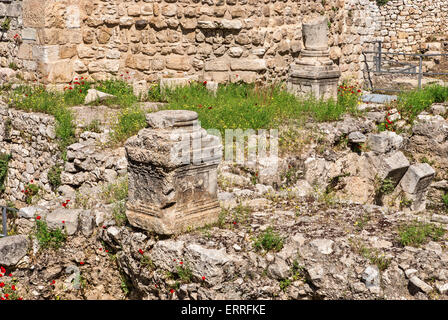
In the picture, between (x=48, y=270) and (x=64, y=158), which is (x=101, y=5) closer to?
(x=64, y=158)

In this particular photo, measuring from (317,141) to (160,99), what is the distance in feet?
9.65

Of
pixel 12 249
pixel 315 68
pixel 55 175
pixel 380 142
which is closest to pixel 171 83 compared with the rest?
pixel 315 68

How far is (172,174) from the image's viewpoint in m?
5.86

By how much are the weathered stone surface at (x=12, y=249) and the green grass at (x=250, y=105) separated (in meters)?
3.16

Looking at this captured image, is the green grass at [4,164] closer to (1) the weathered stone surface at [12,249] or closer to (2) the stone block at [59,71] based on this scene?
(2) the stone block at [59,71]

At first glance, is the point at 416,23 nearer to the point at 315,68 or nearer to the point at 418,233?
the point at 315,68

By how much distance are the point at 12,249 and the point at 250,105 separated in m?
4.39

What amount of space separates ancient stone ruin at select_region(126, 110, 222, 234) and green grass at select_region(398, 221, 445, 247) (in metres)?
1.81

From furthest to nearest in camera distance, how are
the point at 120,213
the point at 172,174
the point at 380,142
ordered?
the point at 380,142 < the point at 120,213 < the point at 172,174

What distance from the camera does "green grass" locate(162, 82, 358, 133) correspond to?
909cm

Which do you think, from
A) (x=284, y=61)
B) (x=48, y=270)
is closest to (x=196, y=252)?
(x=48, y=270)

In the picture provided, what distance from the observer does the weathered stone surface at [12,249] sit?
6428 mm

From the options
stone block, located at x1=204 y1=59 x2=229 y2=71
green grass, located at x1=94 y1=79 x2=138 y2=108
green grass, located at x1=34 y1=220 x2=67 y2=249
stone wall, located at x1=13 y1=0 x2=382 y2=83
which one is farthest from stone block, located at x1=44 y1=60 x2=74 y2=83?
green grass, located at x1=34 y1=220 x2=67 y2=249

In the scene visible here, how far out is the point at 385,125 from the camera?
10422 mm
